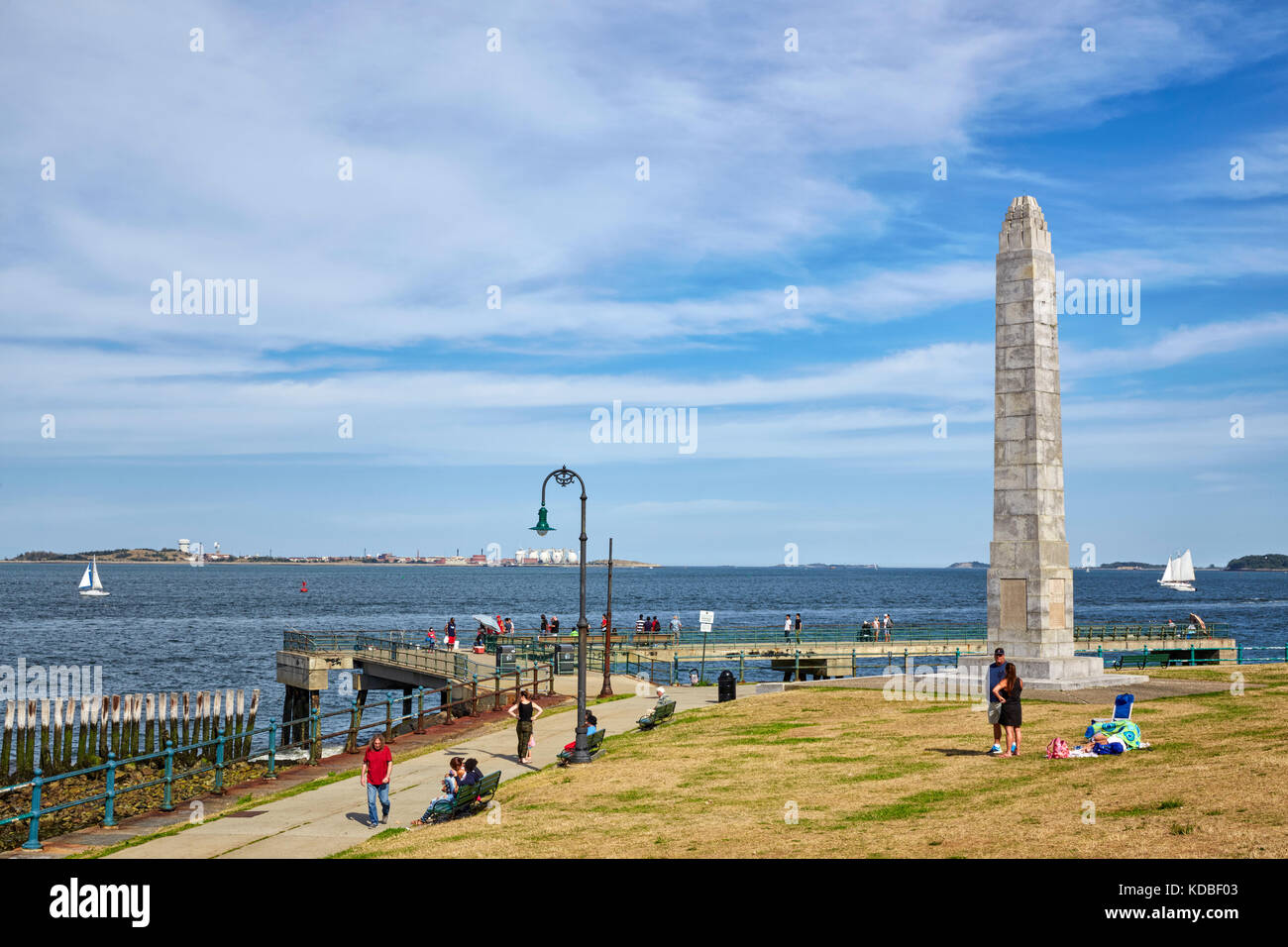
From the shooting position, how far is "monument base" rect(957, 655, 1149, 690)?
1184 inches

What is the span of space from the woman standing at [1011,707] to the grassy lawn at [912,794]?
1.00 feet

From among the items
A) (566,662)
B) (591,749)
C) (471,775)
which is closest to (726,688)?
(591,749)

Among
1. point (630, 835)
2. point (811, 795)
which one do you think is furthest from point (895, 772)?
point (630, 835)

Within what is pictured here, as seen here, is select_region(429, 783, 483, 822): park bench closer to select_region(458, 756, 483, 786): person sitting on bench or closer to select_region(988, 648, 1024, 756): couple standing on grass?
select_region(458, 756, 483, 786): person sitting on bench

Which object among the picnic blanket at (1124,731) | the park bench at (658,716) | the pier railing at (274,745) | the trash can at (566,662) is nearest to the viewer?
the picnic blanket at (1124,731)

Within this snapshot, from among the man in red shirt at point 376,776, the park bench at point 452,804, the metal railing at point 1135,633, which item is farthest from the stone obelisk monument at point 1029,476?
the metal railing at point 1135,633

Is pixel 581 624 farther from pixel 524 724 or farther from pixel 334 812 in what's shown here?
pixel 334 812

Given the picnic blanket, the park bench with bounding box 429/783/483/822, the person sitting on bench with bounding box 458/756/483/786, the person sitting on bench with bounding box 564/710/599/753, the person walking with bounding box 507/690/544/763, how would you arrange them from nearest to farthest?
the park bench with bounding box 429/783/483/822, the picnic blanket, the person sitting on bench with bounding box 458/756/483/786, the person sitting on bench with bounding box 564/710/599/753, the person walking with bounding box 507/690/544/763

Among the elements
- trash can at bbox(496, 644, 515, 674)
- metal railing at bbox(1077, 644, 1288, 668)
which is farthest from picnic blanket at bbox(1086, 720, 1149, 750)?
trash can at bbox(496, 644, 515, 674)

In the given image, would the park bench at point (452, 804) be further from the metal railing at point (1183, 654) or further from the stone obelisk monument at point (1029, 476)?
the metal railing at point (1183, 654)

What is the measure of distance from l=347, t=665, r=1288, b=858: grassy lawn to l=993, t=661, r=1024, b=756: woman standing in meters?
0.31

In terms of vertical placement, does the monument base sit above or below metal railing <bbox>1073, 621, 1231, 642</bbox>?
above

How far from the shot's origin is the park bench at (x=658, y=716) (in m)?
28.9

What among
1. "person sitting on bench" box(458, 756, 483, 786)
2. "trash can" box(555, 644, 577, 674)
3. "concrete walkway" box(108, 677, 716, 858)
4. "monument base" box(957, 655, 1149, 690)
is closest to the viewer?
"concrete walkway" box(108, 677, 716, 858)
